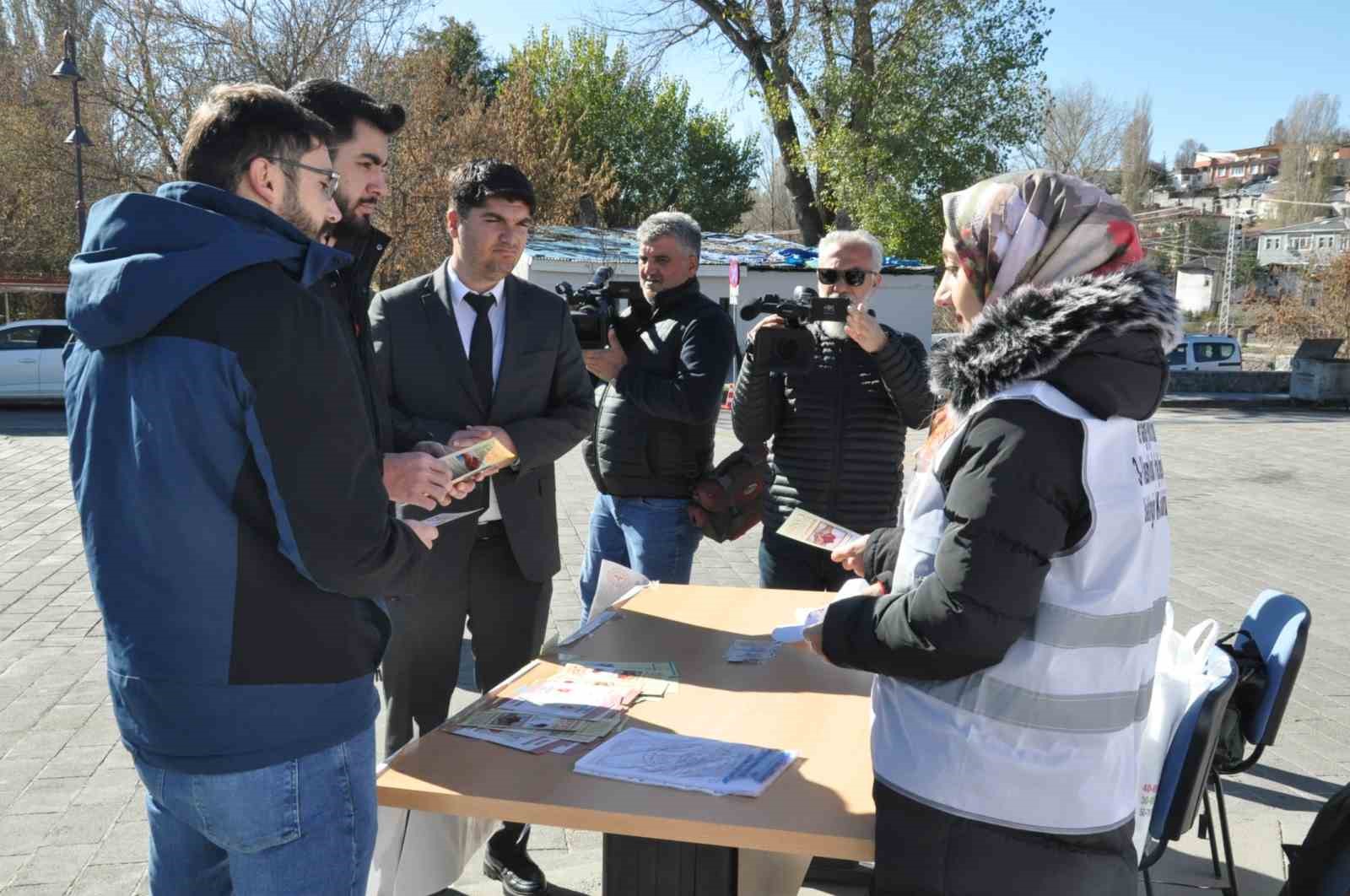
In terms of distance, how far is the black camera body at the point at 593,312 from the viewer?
13.5 ft

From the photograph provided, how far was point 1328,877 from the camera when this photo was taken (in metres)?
2.59

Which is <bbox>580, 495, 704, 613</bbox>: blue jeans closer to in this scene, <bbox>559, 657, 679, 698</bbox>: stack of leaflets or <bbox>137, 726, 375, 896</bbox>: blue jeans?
<bbox>559, 657, 679, 698</bbox>: stack of leaflets

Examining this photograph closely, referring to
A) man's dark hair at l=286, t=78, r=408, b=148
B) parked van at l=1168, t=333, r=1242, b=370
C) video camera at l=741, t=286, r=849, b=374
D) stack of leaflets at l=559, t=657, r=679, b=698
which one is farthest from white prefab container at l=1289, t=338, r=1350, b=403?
man's dark hair at l=286, t=78, r=408, b=148

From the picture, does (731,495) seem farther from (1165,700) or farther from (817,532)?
(1165,700)

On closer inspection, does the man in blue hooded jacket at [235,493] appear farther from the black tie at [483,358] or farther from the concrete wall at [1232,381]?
the concrete wall at [1232,381]

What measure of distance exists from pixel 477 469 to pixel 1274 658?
7.26ft

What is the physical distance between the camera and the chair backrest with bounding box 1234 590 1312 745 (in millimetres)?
2896

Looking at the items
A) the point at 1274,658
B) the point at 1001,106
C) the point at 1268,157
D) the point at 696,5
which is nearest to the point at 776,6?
the point at 696,5

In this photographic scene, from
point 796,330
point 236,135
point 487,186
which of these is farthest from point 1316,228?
point 236,135

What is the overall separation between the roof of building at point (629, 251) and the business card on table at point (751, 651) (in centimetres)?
2170

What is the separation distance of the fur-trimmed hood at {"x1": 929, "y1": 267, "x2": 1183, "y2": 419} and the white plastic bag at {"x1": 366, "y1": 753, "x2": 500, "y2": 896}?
4.64 ft

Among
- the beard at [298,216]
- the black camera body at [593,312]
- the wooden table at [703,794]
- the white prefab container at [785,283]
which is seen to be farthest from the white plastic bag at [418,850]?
the white prefab container at [785,283]

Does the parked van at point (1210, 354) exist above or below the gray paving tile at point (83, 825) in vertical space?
above

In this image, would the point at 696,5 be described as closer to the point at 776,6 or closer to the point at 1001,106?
the point at 776,6
